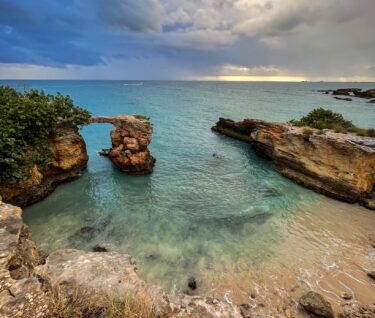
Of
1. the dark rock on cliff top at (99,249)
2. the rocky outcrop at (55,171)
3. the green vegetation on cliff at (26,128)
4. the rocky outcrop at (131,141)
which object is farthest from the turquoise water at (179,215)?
the green vegetation on cliff at (26,128)

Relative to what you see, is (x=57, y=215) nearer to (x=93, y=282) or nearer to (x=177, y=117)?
(x=93, y=282)

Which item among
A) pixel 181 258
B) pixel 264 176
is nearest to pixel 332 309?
pixel 181 258

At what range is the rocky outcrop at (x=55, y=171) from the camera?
15.1 metres

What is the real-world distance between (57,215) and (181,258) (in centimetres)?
850

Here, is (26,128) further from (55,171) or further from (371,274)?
(371,274)

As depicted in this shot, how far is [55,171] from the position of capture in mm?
18734

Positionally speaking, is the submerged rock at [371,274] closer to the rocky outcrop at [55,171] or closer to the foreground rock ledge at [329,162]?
the foreground rock ledge at [329,162]

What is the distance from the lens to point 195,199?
59.4ft

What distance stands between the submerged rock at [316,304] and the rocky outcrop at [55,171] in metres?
16.0

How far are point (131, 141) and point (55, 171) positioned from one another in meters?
6.34

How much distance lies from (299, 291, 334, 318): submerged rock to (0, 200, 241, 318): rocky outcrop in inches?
194

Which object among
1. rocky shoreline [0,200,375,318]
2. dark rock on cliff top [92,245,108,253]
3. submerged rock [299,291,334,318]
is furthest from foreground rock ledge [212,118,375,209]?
dark rock on cliff top [92,245,108,253]

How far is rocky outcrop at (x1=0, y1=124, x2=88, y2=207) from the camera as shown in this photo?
1513 cm

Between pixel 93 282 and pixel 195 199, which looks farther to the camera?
pixel 195 199
